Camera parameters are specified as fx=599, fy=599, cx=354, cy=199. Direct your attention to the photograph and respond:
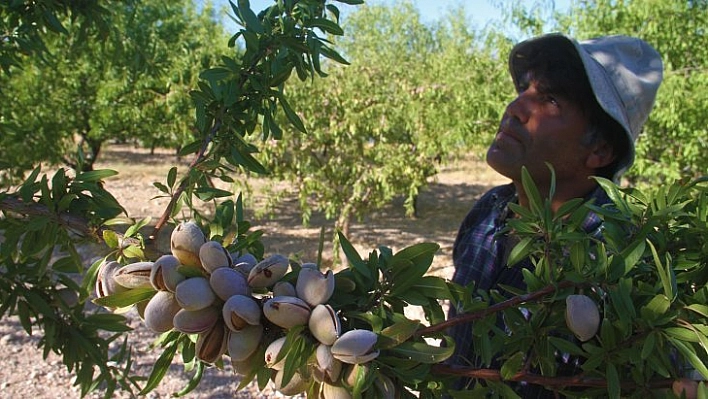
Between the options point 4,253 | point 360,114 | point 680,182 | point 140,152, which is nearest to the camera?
point 680,182

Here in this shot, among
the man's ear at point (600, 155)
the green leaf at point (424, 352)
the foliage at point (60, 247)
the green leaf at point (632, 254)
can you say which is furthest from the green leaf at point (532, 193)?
the man's ear at point (600, 155)

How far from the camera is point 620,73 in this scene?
1395mm

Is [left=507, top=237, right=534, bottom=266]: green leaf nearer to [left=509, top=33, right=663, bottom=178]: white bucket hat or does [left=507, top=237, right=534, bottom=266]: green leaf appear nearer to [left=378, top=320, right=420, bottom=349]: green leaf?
[left=378, top=320, right=420, bottom=349]: green leaf

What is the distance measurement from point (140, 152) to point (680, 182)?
75.2 feet

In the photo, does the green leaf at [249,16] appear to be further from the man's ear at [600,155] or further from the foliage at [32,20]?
the man's ear at [600,155]

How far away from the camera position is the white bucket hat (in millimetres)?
1306

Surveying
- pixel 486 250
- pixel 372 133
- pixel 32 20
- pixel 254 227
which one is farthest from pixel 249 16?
pixel 254 227

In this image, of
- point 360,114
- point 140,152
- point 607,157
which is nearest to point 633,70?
point 607,157

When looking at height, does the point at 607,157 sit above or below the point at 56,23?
below

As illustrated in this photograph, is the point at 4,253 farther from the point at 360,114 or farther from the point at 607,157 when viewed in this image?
the point at 360,114

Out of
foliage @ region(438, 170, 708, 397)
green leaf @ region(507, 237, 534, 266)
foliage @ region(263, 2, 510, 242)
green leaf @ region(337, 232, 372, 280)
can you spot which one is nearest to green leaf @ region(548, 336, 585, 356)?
foliage @ region(438, 170, 708, 397)

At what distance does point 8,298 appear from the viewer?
111cm

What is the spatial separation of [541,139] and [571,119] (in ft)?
0.30

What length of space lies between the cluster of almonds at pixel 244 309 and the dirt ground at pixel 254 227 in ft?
0.42
